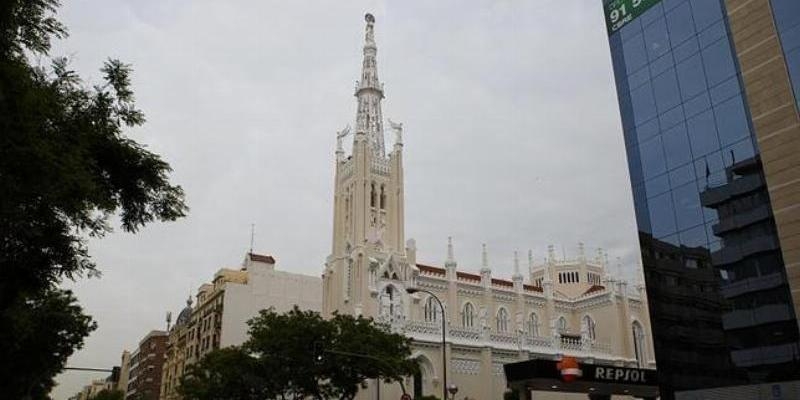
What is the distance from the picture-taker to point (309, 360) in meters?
35.3

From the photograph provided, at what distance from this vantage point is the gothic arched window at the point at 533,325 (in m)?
67.9

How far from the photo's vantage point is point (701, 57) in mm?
30625

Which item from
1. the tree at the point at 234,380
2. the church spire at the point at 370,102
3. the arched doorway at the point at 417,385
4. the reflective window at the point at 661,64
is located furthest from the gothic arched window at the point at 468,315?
the reflective window at the point at 661,64

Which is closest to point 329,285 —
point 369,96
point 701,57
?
point 369,96

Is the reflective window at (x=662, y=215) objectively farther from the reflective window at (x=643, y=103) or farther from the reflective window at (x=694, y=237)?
the reflective window at (x=643, y=103)

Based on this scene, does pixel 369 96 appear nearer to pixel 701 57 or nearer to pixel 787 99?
pixel 701 57

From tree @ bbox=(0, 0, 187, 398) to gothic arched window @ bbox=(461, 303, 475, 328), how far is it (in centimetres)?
4671

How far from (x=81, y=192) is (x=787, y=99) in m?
24.8

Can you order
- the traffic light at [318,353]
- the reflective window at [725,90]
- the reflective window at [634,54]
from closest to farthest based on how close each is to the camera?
the reflective window at [725,90] → the reflective window at [634,54] → the traffic light at [318,353]

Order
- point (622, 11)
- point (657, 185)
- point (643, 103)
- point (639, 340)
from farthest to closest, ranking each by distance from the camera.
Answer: point (639, 340) → point (622, 11) → point (643, 103) → point (657, 185)

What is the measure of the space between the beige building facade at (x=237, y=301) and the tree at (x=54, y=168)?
52337mm

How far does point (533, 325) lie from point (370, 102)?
92.4 ft

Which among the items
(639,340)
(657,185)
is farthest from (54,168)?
(639,340)

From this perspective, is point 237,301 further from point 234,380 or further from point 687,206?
point 687,206
